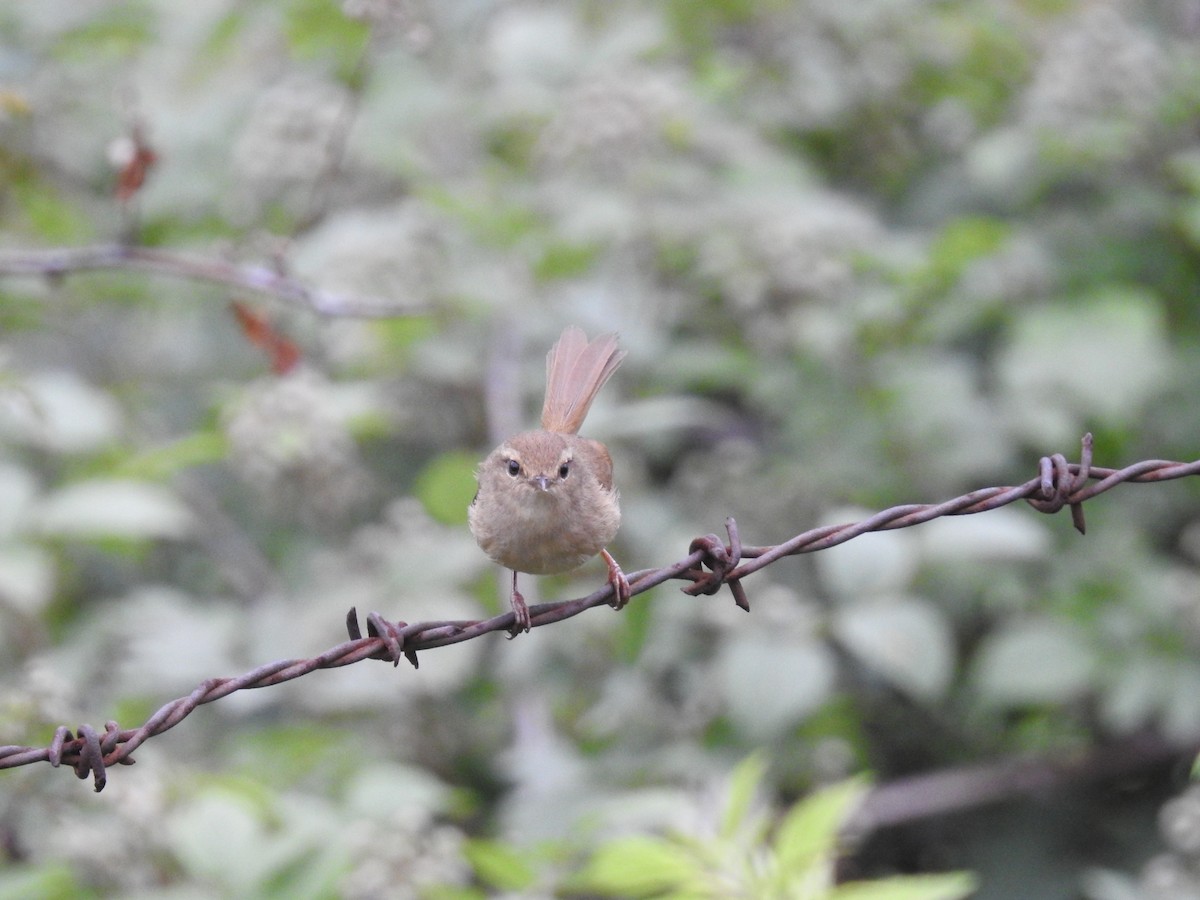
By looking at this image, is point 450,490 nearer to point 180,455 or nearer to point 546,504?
point 180,455

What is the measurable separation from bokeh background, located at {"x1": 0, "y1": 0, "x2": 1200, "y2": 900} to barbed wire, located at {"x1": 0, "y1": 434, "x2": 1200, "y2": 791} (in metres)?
1.12

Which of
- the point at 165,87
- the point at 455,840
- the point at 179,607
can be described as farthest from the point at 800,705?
the point at 165,87

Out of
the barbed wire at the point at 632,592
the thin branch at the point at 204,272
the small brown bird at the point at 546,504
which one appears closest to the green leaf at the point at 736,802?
the small brown bird at the point at 546,504

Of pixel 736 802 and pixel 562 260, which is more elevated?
pixel 562 260

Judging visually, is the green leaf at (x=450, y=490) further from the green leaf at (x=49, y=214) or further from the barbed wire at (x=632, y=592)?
the green leaf at (x=49, y=214)

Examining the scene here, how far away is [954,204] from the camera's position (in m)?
5.44

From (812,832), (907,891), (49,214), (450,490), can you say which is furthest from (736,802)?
(49,214)

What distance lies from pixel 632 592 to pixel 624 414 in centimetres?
179

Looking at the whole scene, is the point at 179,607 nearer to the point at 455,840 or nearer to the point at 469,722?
the point at 469,722

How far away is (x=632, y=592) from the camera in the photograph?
2078mm

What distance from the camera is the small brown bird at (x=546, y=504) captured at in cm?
251

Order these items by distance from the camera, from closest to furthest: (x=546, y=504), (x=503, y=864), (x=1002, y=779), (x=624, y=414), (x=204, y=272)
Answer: (x=546, y=504), (x=503, y=864), (x=204, y=272), (x=624, y=414), (x=1002, y=779)

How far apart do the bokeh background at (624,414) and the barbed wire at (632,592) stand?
3.66 feet

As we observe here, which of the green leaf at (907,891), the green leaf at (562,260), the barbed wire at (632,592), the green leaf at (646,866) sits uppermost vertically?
the green leaf at (562,260)
